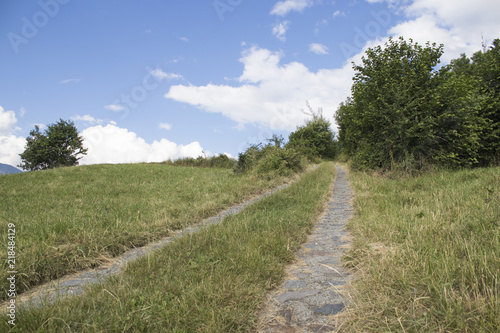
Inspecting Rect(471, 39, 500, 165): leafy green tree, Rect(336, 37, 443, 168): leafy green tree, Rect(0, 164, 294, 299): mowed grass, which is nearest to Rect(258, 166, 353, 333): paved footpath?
Rect(0, 164, 294, 299): mowed grass

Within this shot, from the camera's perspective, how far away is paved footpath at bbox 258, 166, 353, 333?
2273 millimetres

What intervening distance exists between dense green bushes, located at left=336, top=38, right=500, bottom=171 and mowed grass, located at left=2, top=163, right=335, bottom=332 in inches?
376

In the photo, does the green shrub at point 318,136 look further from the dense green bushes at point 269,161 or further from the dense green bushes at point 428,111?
the dense green bushes at point 428,111

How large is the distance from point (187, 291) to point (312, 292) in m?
1.30

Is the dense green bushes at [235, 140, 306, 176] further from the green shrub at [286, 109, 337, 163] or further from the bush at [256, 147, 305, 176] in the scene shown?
the green shrub at [286, 109, 337, 163]

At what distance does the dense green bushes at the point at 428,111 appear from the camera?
10.7 metres

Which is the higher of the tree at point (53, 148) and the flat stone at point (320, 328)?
the tree at point (53, 148)

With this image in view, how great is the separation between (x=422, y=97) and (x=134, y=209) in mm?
11496

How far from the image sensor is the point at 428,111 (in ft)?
35.2

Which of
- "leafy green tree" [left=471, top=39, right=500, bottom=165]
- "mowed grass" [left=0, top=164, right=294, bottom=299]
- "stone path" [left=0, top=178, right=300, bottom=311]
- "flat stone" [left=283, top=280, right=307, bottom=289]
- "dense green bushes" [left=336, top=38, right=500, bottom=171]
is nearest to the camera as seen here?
"stone path" [left=0, top=178, right=300, bottom=311]

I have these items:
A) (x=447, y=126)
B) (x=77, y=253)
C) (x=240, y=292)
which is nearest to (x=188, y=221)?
(x=77, y=253)

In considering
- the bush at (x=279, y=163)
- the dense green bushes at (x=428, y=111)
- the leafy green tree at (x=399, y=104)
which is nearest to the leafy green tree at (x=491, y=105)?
the dense green bushes at (x=428, y=111)

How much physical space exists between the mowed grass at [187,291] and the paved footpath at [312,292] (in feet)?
0.45

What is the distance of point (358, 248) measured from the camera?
11.6 ft
